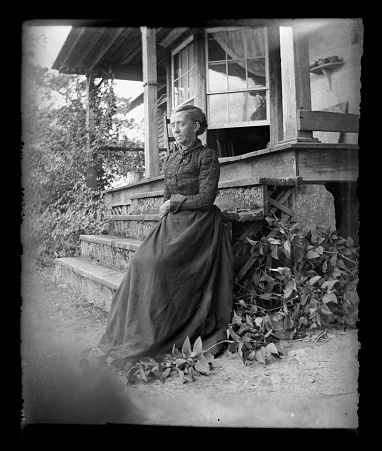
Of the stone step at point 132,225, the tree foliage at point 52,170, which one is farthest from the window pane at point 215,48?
the stone step at point 132,225

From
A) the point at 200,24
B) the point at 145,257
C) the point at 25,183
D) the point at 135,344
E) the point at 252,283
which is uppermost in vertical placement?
the point at 200,24

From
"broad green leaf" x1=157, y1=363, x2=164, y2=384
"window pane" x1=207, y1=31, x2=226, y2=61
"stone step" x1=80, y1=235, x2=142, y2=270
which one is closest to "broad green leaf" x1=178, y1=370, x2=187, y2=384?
"broad green leaf" x1=157, y1=363, x2=164, y2=384

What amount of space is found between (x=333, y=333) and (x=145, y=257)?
1.29 metres

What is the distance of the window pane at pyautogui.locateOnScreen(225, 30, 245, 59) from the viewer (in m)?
6.04

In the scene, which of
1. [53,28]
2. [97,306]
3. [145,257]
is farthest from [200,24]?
[97,306]

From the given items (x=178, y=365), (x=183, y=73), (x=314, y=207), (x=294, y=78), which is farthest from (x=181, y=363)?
(x=183, y=73)

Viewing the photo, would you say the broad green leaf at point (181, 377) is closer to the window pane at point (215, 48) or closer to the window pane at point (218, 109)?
the window pane at point (218, 109)

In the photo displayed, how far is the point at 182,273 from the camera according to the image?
9.02 feet

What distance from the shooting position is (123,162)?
7789mm

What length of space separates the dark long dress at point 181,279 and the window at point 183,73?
4006mm

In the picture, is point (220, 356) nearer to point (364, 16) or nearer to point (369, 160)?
point (369, 160)

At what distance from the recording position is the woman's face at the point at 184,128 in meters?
2.81

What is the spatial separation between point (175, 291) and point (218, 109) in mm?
4065

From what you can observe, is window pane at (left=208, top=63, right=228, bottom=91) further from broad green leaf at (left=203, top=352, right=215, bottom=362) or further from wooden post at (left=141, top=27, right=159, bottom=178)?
broad green leaf at (left=203, top=352, right=215, bottom=362)
